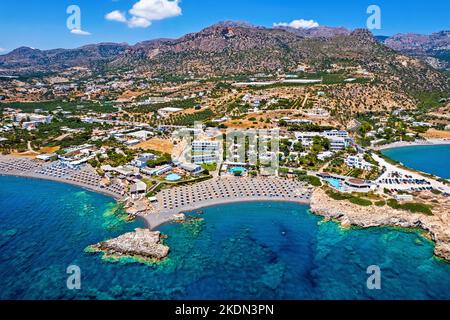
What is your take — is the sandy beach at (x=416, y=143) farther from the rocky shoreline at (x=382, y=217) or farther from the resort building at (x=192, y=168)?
the resort building at (x=192, y=168)

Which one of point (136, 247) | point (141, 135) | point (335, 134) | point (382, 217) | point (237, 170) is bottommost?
point (136, 247)

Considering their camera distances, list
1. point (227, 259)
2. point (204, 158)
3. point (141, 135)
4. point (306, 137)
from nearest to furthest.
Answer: point (227, 259) → point (204, 158) → point (306, 137) → point (141, 135)

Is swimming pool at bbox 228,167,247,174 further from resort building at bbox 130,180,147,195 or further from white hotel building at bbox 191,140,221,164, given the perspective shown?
resort building at bbox 130,180,147,195

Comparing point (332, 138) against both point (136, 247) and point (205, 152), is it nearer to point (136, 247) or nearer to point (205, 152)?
point (205, 152)

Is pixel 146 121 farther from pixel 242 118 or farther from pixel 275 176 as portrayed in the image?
pixel 275 176

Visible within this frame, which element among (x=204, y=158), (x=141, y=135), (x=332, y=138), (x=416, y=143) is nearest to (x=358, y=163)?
(x=332, y=138)

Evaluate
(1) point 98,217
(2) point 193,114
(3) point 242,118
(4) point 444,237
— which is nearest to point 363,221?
(4) point 444,237
